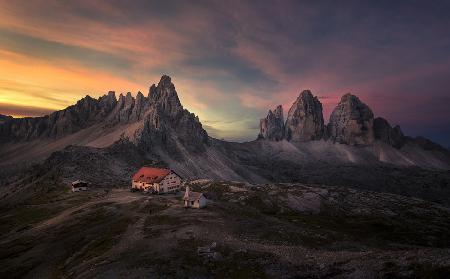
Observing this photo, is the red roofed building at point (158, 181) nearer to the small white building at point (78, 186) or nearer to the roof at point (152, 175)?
the roof at point (152, 175)

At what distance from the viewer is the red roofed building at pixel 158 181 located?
14273 cm

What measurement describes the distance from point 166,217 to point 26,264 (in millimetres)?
34546

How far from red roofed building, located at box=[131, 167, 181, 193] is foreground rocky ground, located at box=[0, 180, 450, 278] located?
6936mm

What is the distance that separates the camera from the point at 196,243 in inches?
2704

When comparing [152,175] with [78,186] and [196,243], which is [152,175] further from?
[196,243]

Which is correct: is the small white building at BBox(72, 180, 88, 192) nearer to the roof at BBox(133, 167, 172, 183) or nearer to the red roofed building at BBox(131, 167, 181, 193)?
the red roofed building at BBox(131, 167, 181, 193)

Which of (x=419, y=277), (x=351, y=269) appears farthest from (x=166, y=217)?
(x=419, y=277)

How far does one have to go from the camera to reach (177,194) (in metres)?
144

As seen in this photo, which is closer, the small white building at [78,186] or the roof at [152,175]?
the roof at [152,175]

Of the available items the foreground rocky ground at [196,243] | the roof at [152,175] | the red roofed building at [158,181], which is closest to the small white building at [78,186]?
the foreground rocky ground at [196,243]

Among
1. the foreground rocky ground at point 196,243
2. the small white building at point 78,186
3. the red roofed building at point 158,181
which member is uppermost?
the red roofed building at point 158,181

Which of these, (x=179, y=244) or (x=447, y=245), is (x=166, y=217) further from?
(x=447, y=245)

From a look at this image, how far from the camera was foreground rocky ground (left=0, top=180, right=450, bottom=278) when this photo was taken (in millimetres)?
53406

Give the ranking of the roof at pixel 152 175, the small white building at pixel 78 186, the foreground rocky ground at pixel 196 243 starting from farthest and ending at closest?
the small white building at pixel 78 186 < the roof at pixel 152 175 < the foreground rocky ground at pixel 196 243
